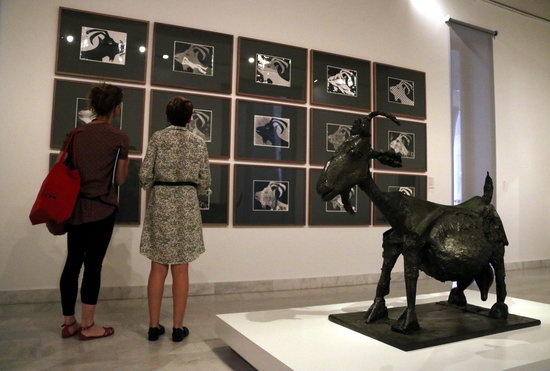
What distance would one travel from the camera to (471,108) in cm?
540

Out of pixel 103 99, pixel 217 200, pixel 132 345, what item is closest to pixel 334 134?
pixel 217 200

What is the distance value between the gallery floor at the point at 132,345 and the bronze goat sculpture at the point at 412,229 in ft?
0.99

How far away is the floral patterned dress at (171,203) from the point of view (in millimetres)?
2213

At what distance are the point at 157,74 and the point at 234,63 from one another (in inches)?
30.3

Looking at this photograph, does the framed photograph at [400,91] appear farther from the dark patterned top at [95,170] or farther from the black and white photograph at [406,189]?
the dark patterned top at [95,170]

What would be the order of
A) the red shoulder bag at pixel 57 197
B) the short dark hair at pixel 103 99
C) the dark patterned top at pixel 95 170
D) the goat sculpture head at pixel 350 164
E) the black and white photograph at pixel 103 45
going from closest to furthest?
the goat sculpture head at pixel 350 164 → the red shoulder bag at pixel 57 197 → the dark patterned top at pixel 95 170 → the short dark hair at pixel 103 99 → the black and white photograph at pixel 103 45

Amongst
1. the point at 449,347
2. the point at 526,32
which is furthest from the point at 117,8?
the point at 526,32

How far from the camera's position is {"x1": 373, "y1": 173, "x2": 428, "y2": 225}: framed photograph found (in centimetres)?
455

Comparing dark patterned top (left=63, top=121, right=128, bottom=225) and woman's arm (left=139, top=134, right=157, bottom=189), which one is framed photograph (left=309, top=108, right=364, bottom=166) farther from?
dark patterned top (left=63, top=121, right=128, bottom=225)

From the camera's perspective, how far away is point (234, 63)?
389 cm

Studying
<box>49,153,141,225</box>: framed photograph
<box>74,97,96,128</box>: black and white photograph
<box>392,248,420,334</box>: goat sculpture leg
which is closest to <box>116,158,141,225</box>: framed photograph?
<box>49,153,141,225</box>: framed photograph

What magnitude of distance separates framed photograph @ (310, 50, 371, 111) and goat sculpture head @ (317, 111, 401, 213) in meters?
2.64

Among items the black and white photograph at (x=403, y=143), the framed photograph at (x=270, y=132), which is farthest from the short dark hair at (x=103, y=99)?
the black and white photograph at (x=403, y=143)

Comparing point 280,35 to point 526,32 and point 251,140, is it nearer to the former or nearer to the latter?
point 251,140
